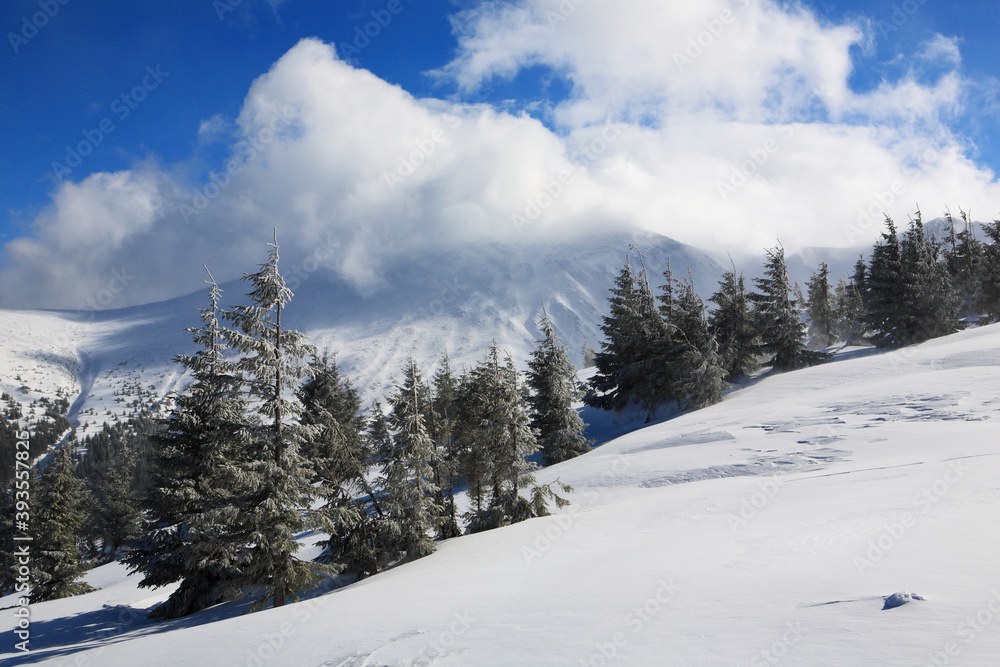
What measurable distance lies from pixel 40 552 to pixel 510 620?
1482 inches

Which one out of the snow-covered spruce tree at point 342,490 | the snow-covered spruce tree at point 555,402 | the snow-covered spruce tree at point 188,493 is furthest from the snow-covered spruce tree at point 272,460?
the snow-covered spruce tree at point 555,402

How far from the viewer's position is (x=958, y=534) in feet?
27.4

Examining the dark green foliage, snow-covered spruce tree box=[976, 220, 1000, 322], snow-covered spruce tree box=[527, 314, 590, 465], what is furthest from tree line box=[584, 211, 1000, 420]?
the dark green foliage

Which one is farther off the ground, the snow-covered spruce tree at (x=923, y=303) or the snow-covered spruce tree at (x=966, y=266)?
the snow-covered spruce tree at (x=966, y=266)

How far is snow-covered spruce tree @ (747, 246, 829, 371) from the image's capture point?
4441 cm

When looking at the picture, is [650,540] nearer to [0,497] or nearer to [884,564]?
[884,564]

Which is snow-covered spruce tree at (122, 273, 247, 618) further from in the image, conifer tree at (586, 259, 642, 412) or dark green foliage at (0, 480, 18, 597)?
conifer tree at (586, 259, 642, 412)

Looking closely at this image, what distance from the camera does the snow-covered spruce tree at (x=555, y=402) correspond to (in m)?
33.7

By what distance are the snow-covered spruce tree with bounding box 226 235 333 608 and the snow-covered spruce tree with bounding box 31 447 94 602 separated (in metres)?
25.8

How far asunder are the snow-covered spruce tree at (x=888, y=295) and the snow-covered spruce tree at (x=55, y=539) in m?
63.6

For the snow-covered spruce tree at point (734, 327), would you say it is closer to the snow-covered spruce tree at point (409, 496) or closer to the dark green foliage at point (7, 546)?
the snow-covered spruce tree at point (409, 496)

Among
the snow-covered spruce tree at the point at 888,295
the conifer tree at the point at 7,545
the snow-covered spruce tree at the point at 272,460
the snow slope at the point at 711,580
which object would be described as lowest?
the conifer tree at the point at 7,545

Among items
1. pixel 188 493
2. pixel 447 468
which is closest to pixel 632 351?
pixel 447 468

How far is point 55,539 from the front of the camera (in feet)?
104
